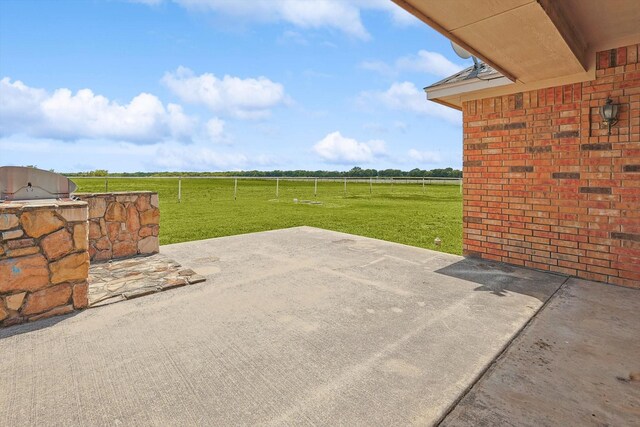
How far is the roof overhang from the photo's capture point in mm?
2090

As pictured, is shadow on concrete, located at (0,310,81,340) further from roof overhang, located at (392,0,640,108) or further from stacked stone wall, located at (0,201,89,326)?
roof overhang, located at (392,0,640,108)

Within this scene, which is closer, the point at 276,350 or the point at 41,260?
the point at 276,350

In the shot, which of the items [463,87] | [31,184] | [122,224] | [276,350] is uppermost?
[463,87]

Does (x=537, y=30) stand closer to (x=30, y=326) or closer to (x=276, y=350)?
(x=276, y=350)

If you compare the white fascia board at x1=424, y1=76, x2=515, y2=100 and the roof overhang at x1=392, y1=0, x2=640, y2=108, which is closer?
the roof overhang at x1=392, y1=0, x2=640, y2=108

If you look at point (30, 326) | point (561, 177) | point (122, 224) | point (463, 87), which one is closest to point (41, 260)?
point (30, 326)

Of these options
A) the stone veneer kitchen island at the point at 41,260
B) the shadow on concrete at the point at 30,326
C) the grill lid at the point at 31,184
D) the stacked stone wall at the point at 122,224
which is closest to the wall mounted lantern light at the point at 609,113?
the stone veneer kitchen island at the point at 41,260

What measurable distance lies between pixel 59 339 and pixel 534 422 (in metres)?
2.70

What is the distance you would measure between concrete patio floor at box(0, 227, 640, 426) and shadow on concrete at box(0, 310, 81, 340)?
14 mm

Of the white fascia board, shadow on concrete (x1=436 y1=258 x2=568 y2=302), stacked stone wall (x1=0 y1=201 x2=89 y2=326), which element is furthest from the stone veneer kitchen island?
the white fascia board

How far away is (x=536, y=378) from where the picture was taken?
1.69 metres

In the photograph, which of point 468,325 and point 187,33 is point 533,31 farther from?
point 187,33

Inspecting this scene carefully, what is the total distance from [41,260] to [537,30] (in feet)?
13.1

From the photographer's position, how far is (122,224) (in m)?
4.04
